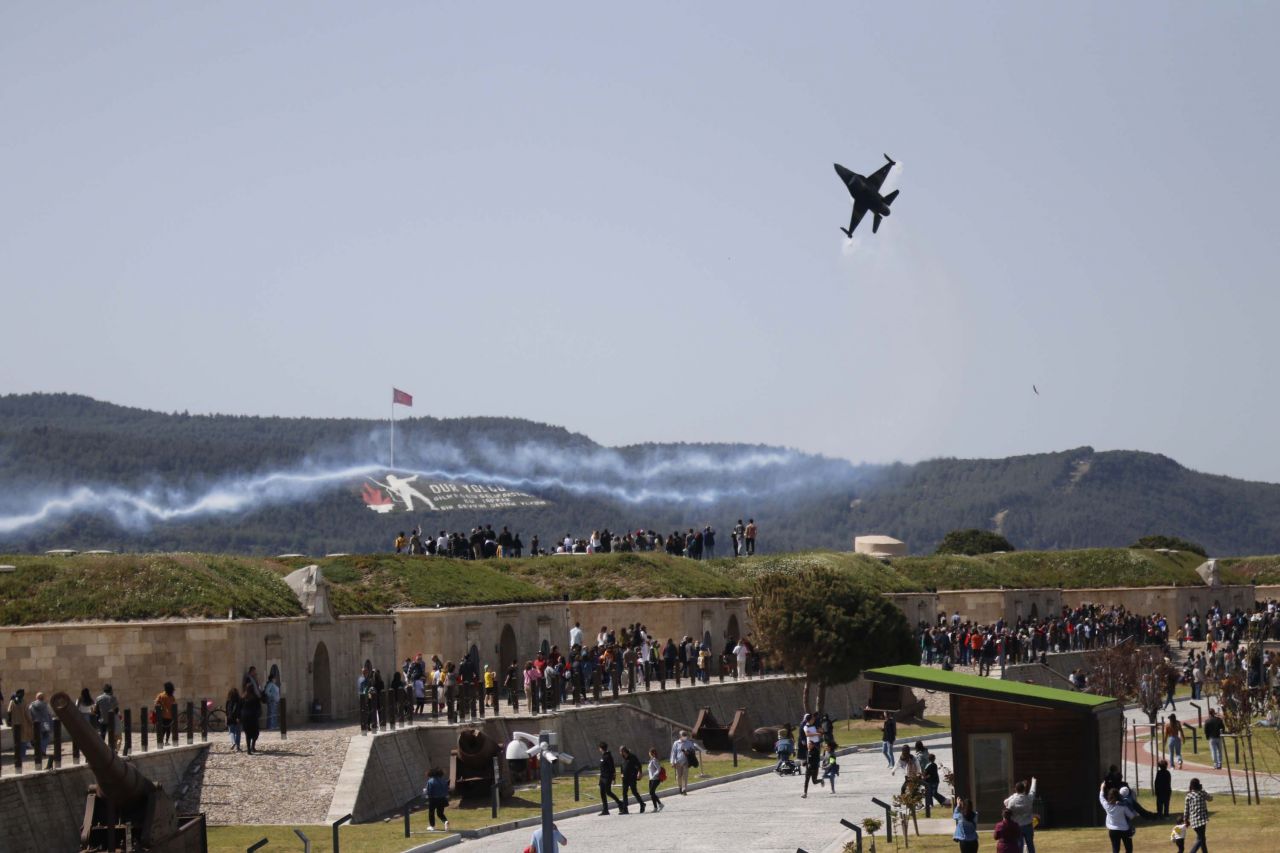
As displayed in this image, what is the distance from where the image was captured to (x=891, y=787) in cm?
3741

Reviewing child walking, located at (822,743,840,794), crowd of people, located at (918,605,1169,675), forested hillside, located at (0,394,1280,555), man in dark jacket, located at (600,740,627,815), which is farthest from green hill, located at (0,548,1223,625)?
forested hillside, located at (0,394,1280,555)

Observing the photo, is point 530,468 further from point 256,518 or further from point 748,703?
point 748,703

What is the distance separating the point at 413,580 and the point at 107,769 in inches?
1029

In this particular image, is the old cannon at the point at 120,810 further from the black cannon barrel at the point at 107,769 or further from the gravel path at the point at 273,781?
the gravel path at the point at 273,781

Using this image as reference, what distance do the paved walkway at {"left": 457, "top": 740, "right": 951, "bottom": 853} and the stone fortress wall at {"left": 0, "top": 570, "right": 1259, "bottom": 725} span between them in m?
9.43

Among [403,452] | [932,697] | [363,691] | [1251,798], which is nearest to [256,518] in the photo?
[403,452]

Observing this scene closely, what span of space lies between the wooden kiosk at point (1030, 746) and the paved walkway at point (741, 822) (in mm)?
1298

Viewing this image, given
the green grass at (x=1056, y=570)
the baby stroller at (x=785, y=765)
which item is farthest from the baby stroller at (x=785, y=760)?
the green grass at (x=1056, y=570)

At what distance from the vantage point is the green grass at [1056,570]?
7994cm

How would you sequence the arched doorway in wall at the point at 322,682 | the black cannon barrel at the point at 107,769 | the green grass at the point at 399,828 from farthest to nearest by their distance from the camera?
the arched doorway in wall at the point at 322,682 → the green grass at the point at 399,828 → the black cannon barrel at the point at 107,769

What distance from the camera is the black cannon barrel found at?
932 inches

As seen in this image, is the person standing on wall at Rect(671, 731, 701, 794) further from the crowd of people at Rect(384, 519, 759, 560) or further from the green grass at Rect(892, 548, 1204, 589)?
the green grass at Rect(892, 548, 1204, 589)

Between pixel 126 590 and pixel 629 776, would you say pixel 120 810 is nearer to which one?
pixel 629 776

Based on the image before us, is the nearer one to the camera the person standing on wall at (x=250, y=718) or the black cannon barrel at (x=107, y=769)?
the black cannon barrel at (x=107, y=769)
